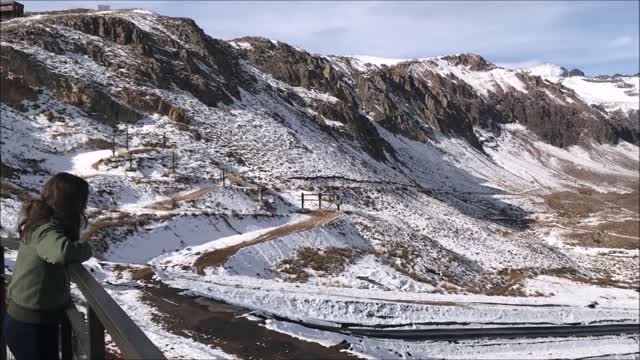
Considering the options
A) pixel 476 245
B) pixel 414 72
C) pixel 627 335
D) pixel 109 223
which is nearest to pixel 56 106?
pixel 109 223

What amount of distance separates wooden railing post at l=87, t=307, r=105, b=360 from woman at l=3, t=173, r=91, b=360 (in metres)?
0.88

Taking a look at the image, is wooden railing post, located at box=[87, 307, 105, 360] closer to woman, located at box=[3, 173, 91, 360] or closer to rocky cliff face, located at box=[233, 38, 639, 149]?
woman, located at box=[3, 173, 91, 360]

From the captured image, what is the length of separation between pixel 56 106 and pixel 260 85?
3311cm

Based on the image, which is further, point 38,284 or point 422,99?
point 422,99

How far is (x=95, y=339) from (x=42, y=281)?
1.02m

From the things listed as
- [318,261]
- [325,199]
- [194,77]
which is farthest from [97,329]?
[194,77]

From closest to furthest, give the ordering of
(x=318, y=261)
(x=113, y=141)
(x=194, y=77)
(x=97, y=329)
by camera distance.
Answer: (x=97, y=329)
(x=318, y=261)
(x=113, y=141)
(x=194, y=77)

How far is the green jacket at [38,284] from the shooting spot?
13.6 ft

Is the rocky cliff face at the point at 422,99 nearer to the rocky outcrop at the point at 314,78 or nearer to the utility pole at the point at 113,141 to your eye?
the rocky outcrop at the point at 314,78

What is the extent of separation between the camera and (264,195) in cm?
4125

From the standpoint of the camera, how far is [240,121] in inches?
2362

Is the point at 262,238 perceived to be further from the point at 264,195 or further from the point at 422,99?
the point at 422,99

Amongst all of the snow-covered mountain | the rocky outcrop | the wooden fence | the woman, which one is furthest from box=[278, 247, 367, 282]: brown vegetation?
the rocky outcrop

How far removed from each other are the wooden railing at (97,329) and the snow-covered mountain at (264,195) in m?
10.2
